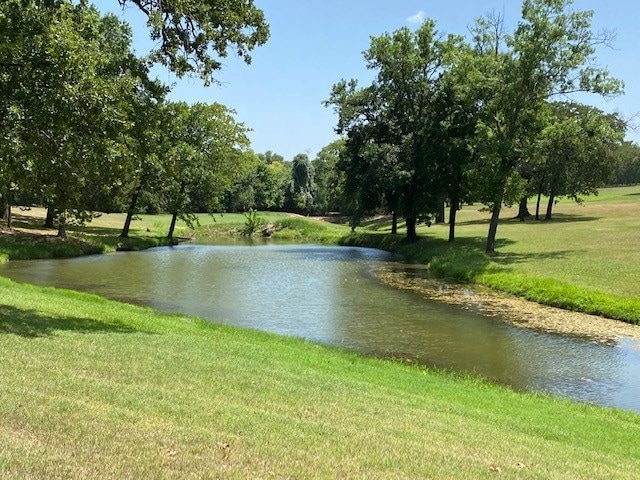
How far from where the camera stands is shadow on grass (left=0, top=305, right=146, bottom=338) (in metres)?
11.0

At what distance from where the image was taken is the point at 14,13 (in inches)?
474

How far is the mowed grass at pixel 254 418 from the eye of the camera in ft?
17.8

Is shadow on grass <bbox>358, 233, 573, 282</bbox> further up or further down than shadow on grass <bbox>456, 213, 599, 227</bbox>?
further down

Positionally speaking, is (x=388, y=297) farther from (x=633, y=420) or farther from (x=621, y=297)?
(x=633, y=420)

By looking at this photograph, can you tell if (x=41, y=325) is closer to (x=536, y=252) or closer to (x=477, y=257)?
(x=477, y=257)

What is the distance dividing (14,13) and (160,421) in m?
9.83

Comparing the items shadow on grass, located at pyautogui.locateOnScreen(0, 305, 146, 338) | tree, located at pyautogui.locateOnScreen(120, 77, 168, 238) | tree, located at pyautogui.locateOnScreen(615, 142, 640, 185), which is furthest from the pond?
tree, located at pyautogui.locateOnScreen(615, 142, 640, 185)

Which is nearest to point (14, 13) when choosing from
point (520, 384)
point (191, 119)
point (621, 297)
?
point (520, 384)

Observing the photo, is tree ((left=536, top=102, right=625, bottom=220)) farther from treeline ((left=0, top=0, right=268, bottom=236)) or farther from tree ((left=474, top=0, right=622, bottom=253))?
treeline ((left=0, top=0, right=268, bottom=236))

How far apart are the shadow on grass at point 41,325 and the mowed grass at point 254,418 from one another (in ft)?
0.20

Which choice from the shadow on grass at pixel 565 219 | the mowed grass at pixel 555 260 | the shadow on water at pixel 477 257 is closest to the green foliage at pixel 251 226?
the mowed grass at pixel 555 260

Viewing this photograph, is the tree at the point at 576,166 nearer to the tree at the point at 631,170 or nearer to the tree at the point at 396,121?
the tree at the point at 396,121

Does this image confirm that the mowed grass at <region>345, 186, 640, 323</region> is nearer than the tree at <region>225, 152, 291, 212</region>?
Yes

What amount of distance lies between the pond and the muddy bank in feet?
2.45
